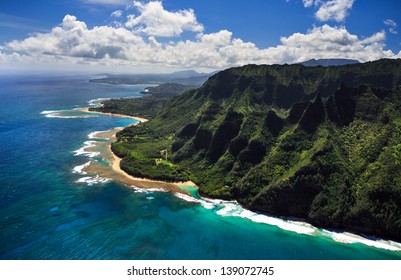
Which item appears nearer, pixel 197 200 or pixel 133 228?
pixel 133 228

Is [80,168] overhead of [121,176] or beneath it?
beneath

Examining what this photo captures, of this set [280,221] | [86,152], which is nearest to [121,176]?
[86,152]

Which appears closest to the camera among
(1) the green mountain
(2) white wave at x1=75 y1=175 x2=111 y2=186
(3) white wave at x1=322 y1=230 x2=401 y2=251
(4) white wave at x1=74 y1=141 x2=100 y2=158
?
(3) white wave at x1=322 y1=230 x2=401 y2=251

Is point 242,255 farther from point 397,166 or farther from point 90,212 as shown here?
point 397,166

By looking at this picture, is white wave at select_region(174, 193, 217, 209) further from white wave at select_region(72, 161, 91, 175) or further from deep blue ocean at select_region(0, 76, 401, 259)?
white wave at select_region(72, 161, 91, 175)

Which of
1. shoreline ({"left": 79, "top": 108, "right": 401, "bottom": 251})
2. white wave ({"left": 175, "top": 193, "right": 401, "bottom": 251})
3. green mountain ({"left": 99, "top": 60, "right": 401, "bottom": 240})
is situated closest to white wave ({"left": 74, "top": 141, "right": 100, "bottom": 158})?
green mountain ({"left": 99, "top": 60, "right": 401, "bottom": 240})

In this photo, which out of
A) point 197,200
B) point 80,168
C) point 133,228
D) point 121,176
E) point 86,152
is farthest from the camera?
point 86,152

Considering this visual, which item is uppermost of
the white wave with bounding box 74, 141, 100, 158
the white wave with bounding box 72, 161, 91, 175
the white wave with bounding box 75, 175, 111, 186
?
the white wave with bounding box 75, 175, 111, 186

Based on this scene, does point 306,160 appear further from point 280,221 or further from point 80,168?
point 80,168

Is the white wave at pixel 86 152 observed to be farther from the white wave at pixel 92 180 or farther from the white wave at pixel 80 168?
the white wave at pixel 92 180

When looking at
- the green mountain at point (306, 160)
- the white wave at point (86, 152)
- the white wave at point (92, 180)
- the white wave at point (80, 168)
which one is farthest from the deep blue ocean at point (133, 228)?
the white wave at point (86, 152)
